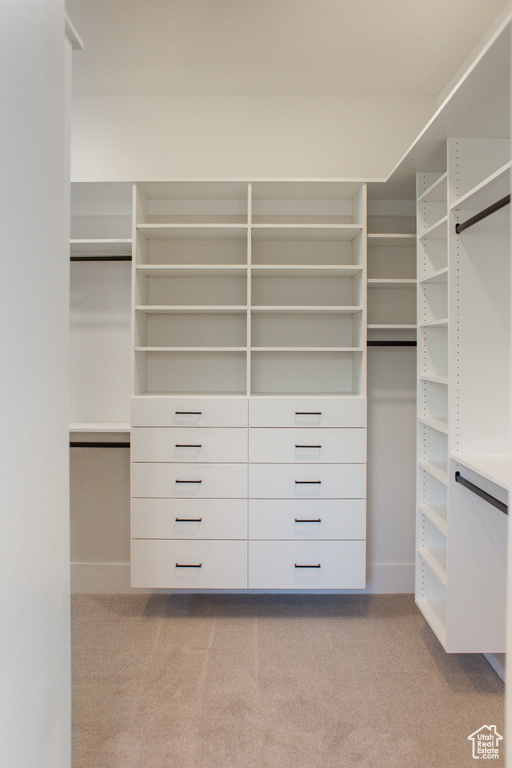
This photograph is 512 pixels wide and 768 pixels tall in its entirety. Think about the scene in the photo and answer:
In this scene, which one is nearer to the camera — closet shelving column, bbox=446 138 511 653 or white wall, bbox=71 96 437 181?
Result: closet shelving column, bbox=446 138 511 653

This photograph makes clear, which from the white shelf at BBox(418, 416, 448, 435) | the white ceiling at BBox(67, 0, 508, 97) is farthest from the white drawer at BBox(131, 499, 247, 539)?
the white ceiling at BBox(67, 0, 508, 97)

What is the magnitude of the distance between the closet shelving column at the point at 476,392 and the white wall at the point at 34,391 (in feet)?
4.90

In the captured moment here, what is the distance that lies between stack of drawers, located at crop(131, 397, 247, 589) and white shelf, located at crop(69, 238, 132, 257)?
945 millimetres

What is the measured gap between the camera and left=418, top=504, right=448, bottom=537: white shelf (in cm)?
218

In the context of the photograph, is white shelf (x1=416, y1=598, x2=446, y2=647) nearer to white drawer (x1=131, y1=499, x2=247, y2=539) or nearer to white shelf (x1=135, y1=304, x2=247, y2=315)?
white drawer (x1=131, y1=499, x2=247, y2=539)

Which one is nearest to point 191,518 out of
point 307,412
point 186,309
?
point 307,412

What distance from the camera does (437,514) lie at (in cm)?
233

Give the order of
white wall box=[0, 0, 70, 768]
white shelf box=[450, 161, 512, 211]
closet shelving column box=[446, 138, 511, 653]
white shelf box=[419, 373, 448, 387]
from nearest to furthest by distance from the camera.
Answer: white wall box=[0, 0, 70, 768] < white shelf box=[450, 161, 512, 211] < closet shelving column box=[446, 138, 511, 653] < white shelf box=[419, 373, 448, 387]

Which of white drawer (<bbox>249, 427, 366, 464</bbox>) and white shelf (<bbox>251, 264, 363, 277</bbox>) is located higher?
white shelf (<bbox>251, 264, 363, 277</bbox>)

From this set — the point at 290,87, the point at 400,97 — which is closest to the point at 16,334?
the point at 290,87

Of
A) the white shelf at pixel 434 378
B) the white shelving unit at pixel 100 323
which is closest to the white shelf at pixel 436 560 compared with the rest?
the white shelf at pixel 434 378

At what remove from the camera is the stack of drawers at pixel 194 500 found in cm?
270

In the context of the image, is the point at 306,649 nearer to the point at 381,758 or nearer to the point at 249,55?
the point at 381,758

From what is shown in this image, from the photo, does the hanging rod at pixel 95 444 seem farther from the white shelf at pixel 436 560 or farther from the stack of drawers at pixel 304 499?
the white shelf at pixel 436 560
